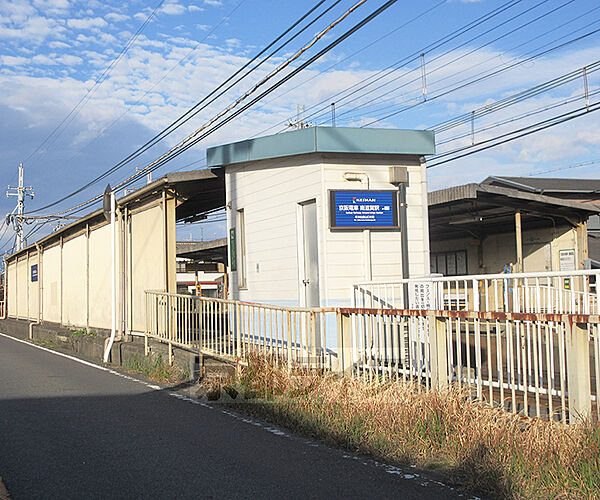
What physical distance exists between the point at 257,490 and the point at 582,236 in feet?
62.4

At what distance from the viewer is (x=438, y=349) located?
725cm

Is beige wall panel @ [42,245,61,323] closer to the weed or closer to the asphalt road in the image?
the weed

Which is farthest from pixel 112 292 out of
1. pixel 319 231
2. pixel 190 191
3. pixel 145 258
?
pixel 319 231

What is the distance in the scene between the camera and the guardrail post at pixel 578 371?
5.62 meters

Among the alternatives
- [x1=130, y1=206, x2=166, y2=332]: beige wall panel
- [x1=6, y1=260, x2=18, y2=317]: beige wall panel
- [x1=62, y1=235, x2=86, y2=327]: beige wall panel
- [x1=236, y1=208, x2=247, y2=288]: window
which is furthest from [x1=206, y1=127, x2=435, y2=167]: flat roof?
[x1=6, y1=260, x2=18, y2=317]: beige wall panel

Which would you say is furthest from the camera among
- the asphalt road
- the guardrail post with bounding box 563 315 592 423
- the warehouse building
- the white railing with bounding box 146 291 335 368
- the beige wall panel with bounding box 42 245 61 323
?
the beige wall panel with bounding box 42 245 61 323

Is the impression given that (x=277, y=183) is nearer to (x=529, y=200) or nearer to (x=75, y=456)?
(x=75, y=456)

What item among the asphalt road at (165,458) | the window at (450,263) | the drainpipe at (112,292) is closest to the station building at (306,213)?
the drainpipe at (112,292)

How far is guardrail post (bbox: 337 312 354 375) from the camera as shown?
8.70 m

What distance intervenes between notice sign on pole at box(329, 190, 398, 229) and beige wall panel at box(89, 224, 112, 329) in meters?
8.62

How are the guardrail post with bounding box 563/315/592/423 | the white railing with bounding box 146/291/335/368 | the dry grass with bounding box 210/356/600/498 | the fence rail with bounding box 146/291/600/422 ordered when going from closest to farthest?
the dry grass with bounding box 210/356/600/498 < the guardrail post with bounding box 563/315/592/423 < the fence rail with bounding box 146/291/600/422 < the white railing with bounding box 146/291/335/368

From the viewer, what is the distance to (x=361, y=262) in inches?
459

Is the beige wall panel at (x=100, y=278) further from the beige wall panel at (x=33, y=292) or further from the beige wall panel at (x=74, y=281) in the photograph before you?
the beige wall panel at (x=33, y=292)

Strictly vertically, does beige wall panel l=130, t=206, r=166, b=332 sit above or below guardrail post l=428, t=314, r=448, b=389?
above
